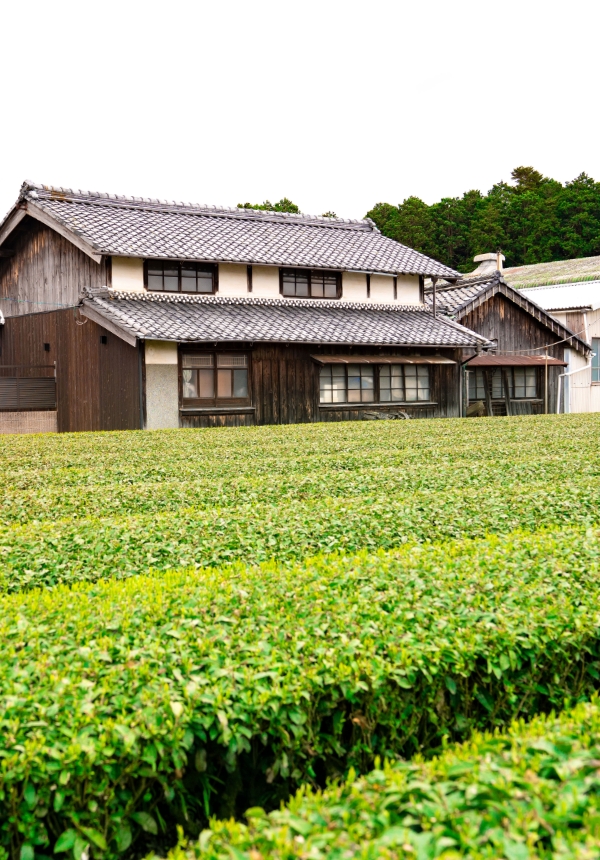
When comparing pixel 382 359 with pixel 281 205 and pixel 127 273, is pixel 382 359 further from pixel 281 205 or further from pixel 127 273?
pixel 281 205

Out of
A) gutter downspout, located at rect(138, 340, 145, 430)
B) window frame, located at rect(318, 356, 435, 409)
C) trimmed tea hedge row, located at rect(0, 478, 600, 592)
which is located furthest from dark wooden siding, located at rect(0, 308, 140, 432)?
trimmed tea hedge row, located at rect(0, 478, 600, 592)

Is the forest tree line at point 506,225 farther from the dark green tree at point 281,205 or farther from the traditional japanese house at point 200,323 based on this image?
the traditional japanese house at point 200,323

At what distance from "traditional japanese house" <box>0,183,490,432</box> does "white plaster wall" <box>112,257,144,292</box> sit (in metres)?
0.03

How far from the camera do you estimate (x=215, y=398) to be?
74.6ft

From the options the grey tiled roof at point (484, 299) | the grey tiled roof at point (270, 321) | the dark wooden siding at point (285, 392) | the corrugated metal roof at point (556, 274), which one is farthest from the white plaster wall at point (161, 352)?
the corrugated metal roof at point (556, 274)

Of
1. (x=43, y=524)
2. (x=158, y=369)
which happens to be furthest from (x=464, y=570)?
(x=158, y=369)

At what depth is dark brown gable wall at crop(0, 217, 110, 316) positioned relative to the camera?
2367 centimetres

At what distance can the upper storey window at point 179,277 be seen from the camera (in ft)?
77.3

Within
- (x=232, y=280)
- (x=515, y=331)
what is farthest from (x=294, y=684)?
(x=515, y=331)

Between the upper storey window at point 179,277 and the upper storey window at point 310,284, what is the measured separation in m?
2.59

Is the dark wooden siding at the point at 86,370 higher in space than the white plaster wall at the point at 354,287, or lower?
lower

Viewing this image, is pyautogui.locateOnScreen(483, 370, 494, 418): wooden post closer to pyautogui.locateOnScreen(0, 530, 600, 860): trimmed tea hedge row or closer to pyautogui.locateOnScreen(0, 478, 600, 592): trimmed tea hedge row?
pyautogui.locateOnScreen(0, 478, 600, 592): trimmed tea hedge row

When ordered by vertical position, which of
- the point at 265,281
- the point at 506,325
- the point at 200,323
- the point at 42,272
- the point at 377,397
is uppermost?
the point at 42,272

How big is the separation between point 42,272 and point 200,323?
22.5ft
